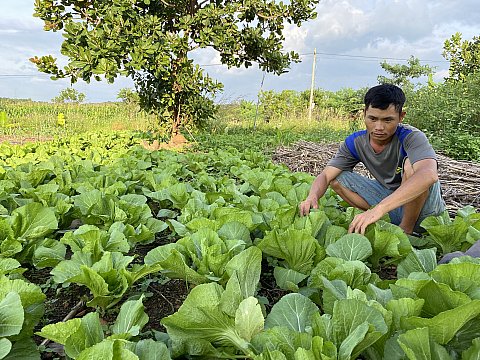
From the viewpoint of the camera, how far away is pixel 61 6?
327 inches

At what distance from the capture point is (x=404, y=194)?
7.86ft

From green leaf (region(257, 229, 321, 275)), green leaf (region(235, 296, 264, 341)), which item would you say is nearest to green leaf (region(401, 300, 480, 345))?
green leaf (region(235, 296, 264, 341))

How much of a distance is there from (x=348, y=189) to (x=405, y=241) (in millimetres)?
1287

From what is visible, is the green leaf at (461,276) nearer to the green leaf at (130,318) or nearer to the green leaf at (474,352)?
the green leaf at (474,352)

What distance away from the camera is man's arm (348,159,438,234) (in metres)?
2.16

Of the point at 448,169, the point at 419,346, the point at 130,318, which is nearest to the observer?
the point at 419,346

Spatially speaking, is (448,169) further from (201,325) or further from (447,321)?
(201,325)

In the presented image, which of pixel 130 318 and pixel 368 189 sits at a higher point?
pixel 368 189

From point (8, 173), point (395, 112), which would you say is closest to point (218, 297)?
point (395, 112)

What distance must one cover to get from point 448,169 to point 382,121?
332cm

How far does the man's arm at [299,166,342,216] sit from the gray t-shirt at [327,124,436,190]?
0.07 metres

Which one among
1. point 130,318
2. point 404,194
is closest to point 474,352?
point 130,318

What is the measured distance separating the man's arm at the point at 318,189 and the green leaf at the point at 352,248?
742 mm

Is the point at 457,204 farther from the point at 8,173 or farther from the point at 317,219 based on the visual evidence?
the point at 8,173
